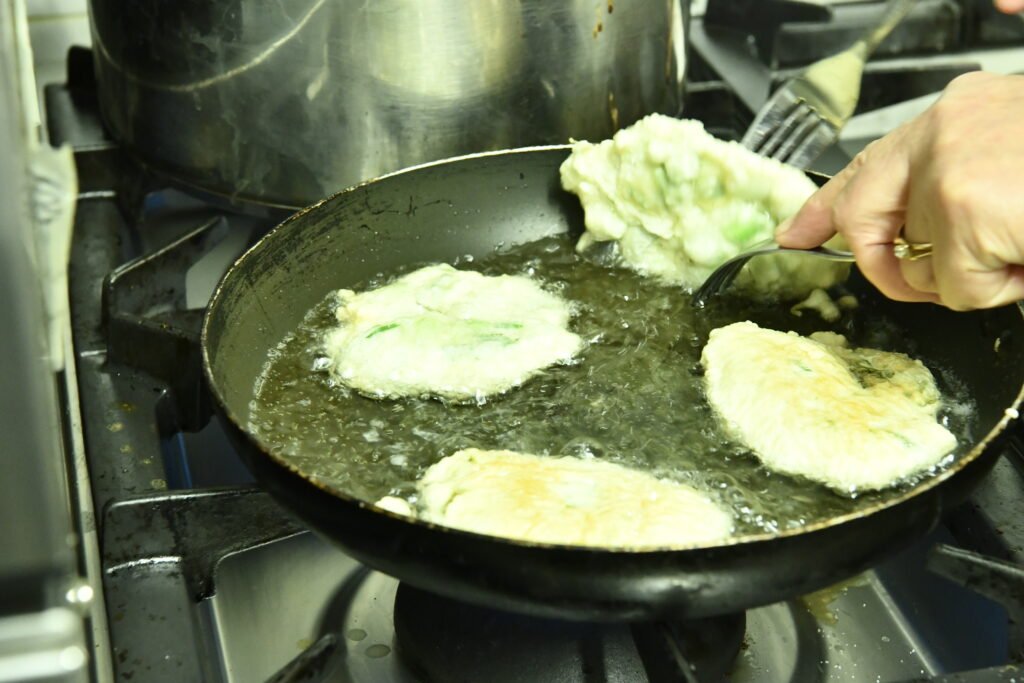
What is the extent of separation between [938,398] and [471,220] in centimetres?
56

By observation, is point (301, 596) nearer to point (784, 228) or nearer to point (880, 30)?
point (784, 228)

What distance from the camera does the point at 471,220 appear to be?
1246 millimetres

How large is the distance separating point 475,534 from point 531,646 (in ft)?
0.85

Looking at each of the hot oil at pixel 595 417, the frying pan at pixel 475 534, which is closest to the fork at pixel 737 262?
the hot oil at pixel 595 417

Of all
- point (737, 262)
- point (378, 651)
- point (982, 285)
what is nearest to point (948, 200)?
point (982, 285)

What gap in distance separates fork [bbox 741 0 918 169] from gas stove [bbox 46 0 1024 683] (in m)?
0.46

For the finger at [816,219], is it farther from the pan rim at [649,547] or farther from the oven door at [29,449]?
the oven door at [29,449]

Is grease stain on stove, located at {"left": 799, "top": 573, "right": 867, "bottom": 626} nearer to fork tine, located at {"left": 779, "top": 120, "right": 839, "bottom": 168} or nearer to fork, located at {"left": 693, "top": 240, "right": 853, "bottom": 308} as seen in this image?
fork, located at {"left": 693, "top": 240, "right": 853, "bottom": 308}

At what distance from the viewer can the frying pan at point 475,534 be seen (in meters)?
0.67

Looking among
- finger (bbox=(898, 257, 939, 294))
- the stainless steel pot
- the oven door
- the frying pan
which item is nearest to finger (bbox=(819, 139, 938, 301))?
finger (bbox=(898, 257, 939, 294))

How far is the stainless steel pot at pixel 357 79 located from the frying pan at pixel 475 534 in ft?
0.16

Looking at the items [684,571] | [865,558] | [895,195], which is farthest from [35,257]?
[895,195]

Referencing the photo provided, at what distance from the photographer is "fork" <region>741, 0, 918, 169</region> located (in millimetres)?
1296

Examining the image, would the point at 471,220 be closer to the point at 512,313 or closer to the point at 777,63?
the point at 512,313
